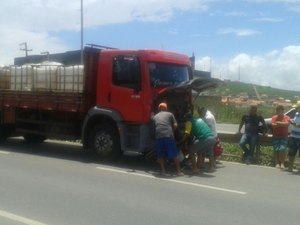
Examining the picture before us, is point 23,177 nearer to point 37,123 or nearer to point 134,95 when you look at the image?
point 134,95

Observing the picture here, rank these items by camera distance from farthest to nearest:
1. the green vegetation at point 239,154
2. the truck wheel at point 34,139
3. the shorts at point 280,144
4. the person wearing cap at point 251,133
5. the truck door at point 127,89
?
the truck wheel at point 34,139 → the green vegetation at point 239,154 → the person wearing cap at point 251,133 → the shorts at point 280,144 → the truck door at point 127,89

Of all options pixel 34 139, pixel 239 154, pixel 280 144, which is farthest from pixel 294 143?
pixel 34 139

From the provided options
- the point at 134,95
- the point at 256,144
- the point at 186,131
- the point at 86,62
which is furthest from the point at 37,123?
the point at 256,144

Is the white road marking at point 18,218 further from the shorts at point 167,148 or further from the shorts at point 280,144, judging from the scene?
the shorts at point 280,144

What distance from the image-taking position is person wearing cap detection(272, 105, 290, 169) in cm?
1180

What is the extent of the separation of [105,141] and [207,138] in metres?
2.67

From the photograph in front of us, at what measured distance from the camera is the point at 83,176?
9.95 meters

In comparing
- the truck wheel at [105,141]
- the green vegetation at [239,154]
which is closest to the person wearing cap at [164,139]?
the truck wheel at [105,141]

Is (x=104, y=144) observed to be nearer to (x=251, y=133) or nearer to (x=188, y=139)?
(x=188, y=139)

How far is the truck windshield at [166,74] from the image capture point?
A: 1130 cm

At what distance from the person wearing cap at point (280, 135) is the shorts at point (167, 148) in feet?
9.15

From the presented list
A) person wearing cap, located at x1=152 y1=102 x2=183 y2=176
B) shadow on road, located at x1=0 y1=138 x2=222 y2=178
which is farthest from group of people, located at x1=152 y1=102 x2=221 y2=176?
shadow on road, located at x1=0 y1=138 x2=222 y2=178

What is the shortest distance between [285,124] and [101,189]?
17.5 ft

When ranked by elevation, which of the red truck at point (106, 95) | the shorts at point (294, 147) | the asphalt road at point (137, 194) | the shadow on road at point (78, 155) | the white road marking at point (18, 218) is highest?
the red truck at point (106, 95)
